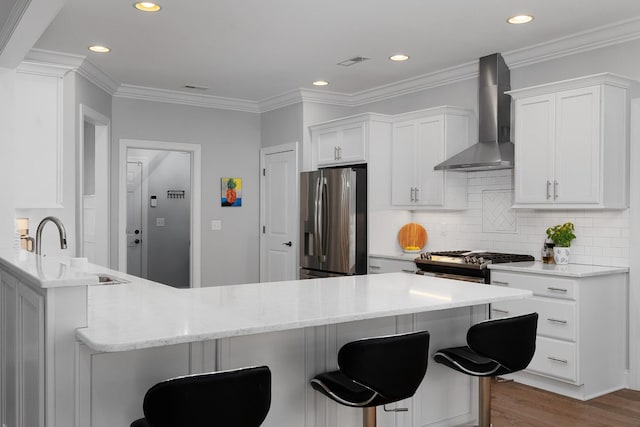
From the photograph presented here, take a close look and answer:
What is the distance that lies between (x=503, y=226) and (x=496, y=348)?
2.62 metres

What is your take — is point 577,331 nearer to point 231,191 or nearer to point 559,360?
point 559,360

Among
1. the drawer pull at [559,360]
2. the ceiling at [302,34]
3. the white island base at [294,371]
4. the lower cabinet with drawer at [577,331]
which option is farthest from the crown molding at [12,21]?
the drawer pull at [559,360]

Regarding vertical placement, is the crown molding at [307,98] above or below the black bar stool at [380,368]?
above

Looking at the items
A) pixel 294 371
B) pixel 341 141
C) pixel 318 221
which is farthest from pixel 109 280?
pixel 341 141

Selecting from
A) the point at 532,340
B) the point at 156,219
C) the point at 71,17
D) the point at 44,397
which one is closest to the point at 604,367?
the point at 532,340

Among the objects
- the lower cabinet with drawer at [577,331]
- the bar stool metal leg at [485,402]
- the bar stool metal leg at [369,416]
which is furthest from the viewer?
the lower cabinet with drawer at [577,331]

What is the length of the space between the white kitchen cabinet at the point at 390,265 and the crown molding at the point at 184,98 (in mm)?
2577

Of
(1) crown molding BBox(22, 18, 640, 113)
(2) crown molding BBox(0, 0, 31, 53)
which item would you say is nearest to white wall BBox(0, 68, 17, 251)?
(2) crown molding BBox(0, 0, 31, 53)

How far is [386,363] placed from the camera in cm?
219

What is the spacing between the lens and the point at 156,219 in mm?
8672

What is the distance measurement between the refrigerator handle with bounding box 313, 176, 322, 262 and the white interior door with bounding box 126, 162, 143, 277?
3748mm

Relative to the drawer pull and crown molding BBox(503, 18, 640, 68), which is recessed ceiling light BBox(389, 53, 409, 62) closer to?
crown molding BBox(503, 18, 640, 68)

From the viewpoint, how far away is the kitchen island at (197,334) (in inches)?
75.7

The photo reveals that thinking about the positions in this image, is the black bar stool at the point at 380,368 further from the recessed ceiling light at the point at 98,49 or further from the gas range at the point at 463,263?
the recessed ceiling light at the point at 98,49
